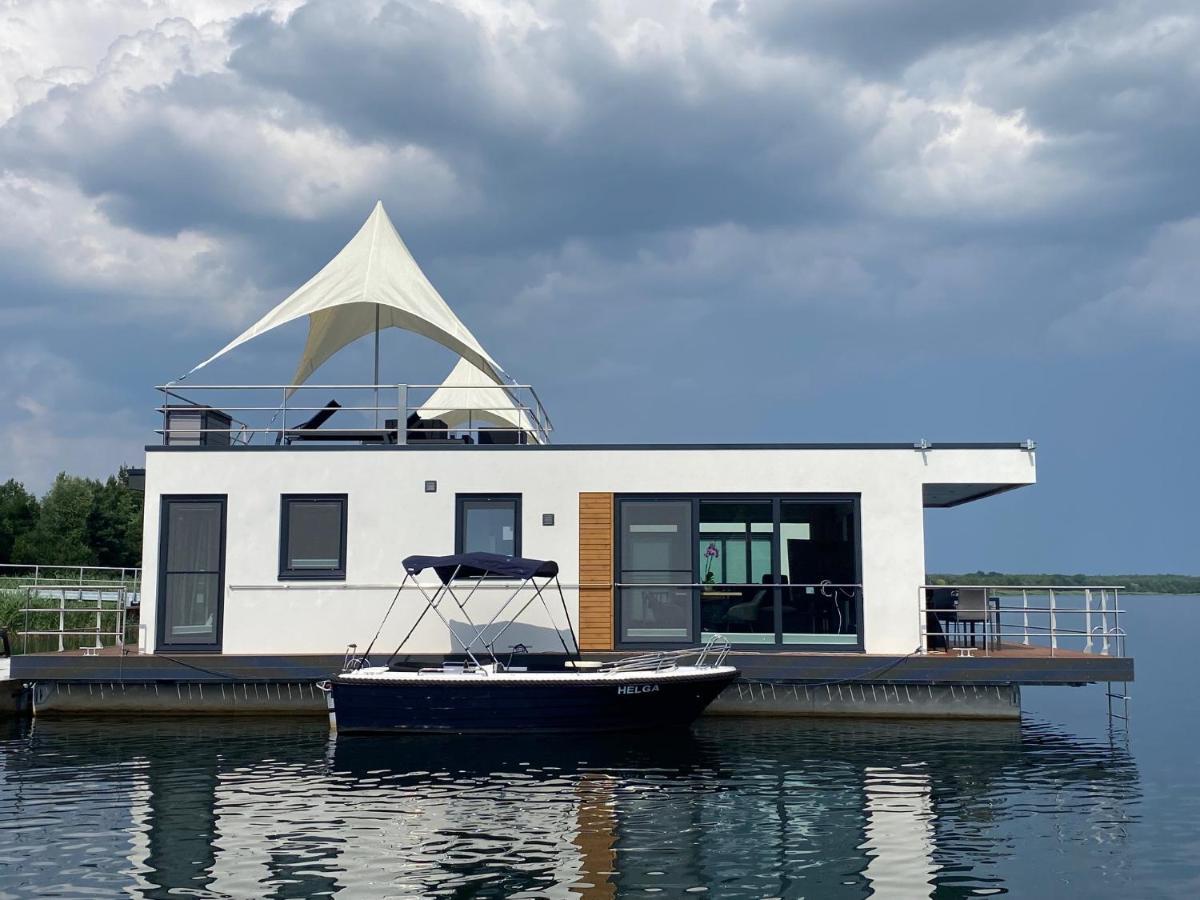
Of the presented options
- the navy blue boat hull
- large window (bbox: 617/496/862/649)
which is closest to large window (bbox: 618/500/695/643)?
large window (bbox: 617/496/862/649)

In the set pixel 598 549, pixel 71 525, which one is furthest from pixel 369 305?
pixel 71 525

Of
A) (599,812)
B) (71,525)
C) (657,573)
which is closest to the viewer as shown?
(599,812)

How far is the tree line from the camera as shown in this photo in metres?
54.7

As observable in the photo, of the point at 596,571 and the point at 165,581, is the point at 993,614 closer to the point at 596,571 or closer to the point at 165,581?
the point at 596,571

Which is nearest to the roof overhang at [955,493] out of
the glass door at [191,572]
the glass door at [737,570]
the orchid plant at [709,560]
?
the glass door at [737,570]

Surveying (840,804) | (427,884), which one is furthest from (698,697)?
(427,884)

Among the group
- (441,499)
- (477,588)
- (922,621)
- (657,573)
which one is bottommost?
(922,621)

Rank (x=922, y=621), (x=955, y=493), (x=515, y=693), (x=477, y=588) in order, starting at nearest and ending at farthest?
(x=515, y=693), (x=922, y=621), (x=477, y=588), (x=955, y=493)

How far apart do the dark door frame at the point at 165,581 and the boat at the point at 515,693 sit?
267cm

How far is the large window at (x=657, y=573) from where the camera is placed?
17.7m

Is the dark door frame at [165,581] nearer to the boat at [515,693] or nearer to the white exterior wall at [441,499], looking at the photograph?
the white exterior wall at [441,499]

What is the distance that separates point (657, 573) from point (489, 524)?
2716 mm

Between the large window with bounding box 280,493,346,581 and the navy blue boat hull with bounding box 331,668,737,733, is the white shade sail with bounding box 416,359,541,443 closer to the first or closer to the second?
the large window with bounding box 280,493,346,581

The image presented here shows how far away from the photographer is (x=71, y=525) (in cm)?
5588
